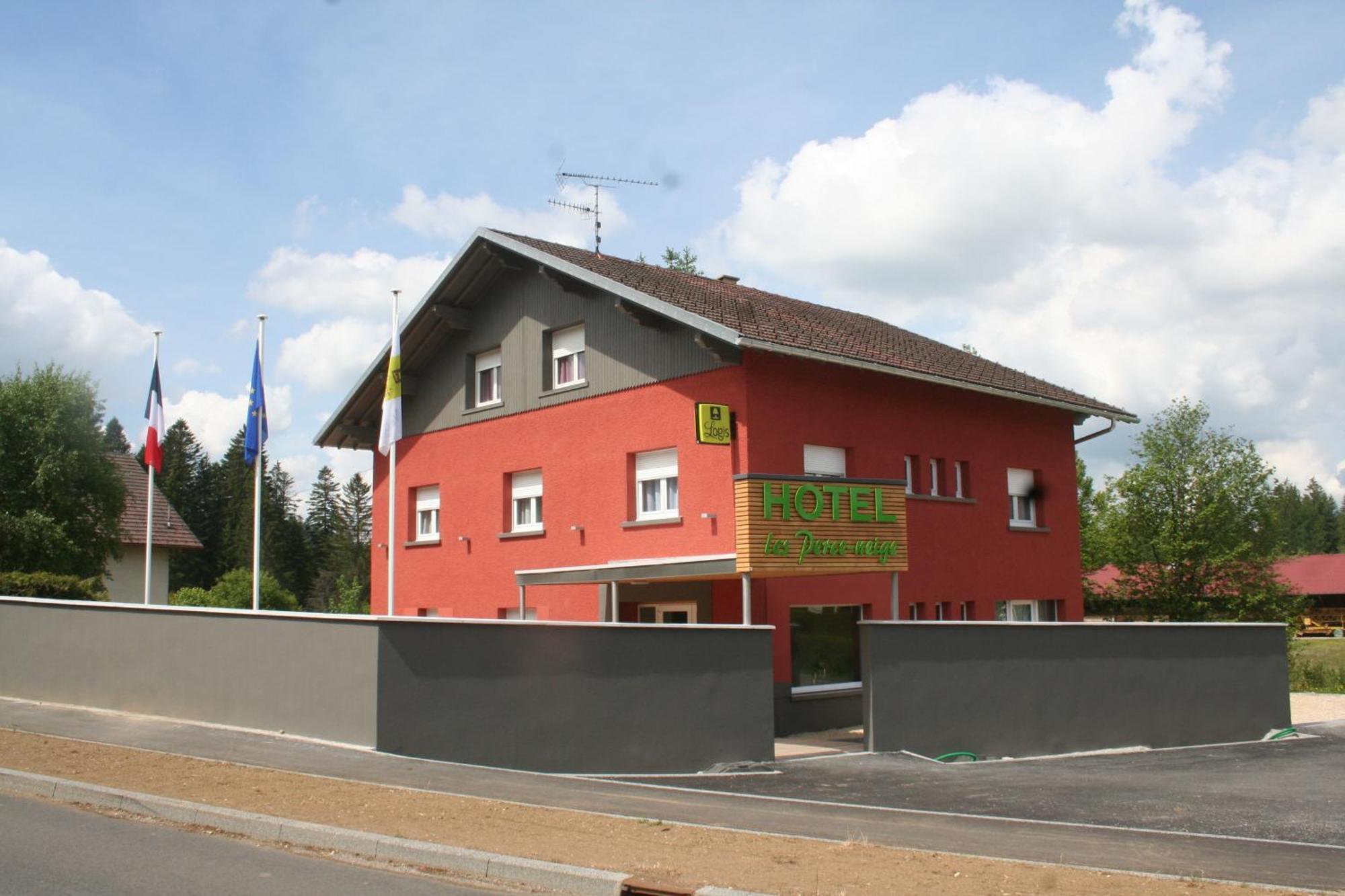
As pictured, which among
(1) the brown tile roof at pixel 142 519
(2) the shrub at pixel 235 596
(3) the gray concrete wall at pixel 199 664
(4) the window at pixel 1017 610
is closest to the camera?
(3) the gray concrete wall at pixel 199 664

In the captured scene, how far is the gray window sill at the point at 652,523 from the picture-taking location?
61.2ft

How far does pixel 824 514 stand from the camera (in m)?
16.4

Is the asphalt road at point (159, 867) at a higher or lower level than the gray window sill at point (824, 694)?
lower

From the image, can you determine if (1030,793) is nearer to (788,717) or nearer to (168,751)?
(788,717)

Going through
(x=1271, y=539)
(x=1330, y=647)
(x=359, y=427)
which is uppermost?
(x=359, y=427)

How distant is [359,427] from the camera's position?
25.8m

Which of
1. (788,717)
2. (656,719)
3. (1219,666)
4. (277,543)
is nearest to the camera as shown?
(656,719)

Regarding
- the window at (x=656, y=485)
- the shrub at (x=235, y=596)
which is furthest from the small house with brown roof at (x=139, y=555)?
the window at (x=656, y=485)

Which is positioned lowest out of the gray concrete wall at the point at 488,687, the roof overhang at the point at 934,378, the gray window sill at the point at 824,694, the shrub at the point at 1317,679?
the shrub at the point at 1317,679

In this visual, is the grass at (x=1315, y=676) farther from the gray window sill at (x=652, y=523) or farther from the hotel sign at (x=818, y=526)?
the gray window sill at (x=652, y=523)

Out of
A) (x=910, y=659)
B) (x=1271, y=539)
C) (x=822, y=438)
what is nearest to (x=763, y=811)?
(x=910, y=659)

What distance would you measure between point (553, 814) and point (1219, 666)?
45.2 ft

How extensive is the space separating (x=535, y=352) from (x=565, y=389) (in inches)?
46.4

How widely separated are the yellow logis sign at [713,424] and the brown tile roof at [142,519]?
23819 mm
